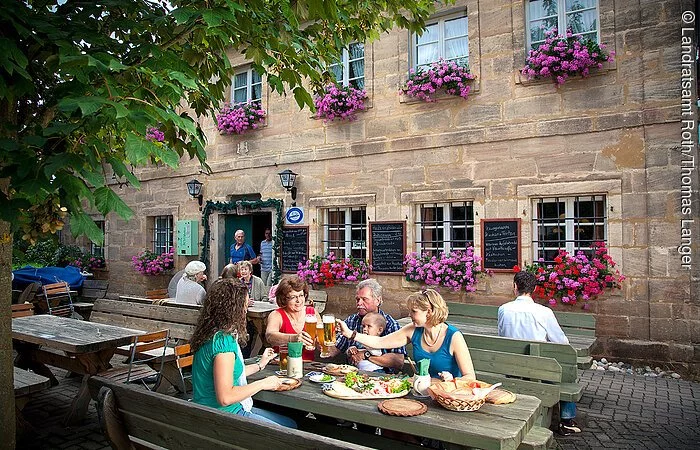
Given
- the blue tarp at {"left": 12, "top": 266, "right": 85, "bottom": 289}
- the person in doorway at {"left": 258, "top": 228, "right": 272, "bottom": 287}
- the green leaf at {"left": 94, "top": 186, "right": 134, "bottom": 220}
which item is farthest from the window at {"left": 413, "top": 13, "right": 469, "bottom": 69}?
the blue tarp at {"left": 12, "top": 266, "right": 85, "bottom": 289}

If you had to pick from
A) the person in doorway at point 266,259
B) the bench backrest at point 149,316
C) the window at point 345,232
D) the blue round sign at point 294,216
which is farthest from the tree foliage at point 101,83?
the person in doorway at point 266,259

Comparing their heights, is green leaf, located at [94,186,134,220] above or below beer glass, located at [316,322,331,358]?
above

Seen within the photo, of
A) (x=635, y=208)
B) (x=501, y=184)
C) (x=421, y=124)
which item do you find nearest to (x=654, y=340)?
(x=635, y=208)

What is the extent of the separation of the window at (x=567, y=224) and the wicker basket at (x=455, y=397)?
4.79 metres

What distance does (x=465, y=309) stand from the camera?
20.4 feet

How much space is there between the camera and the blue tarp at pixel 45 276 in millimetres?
9359

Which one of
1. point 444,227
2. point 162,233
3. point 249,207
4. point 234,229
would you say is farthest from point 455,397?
point 162,233

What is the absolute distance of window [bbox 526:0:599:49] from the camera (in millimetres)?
6746

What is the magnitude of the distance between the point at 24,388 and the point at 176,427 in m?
1.97

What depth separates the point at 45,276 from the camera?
31.7ft

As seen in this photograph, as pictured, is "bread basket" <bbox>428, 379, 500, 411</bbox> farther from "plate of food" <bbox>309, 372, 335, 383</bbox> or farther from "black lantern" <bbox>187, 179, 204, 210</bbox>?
"black lantern" <bbox>187, 179, 204, 210</bbox>

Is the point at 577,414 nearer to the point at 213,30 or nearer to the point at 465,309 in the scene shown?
the point at 465,309

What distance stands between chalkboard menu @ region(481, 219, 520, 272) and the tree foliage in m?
3.74

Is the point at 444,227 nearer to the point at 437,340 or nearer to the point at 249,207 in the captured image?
the point at 249,207
